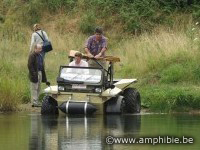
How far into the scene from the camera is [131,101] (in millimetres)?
24766

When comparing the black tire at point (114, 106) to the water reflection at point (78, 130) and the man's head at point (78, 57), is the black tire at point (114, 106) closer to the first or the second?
the water reflection at point (78, 130)

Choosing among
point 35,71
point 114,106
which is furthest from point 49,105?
point 35,71

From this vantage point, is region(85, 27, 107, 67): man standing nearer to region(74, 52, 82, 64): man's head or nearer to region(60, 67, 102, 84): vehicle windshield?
region(74, 52, 82, 64): man's head

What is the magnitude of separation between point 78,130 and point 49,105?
443cm

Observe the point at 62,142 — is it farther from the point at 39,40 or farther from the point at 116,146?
the point at 39,40

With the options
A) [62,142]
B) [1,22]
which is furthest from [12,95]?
[1,22]

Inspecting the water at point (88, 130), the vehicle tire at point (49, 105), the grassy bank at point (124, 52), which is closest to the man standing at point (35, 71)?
the grassy bank at point (124, 52)

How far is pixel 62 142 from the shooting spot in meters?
17.5

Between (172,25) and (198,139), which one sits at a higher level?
(172,25)

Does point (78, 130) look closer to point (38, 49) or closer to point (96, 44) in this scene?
point (96, 44)

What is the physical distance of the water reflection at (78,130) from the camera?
674 inches

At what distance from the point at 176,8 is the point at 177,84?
1682 cm

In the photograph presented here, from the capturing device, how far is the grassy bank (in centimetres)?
2598


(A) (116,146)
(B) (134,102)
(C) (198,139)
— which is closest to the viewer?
(A) (116,146)
